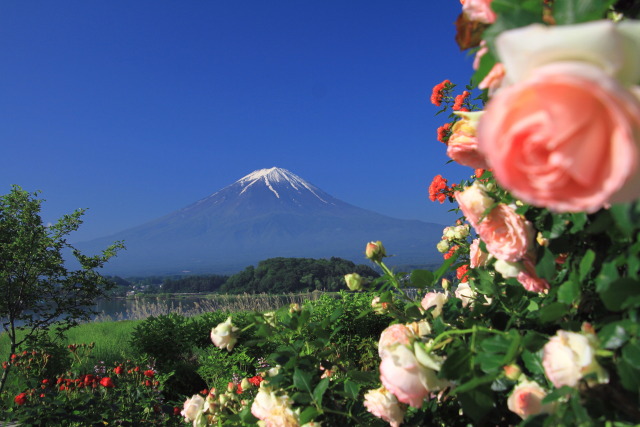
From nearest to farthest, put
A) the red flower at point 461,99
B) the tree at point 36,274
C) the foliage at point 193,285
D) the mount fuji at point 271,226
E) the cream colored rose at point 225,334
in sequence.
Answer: the cream colored rose at point 225,334
the red flower at point 461,99
the tree at point 36,274
the foliage at point 193,285
the mount fuji at point 271,226

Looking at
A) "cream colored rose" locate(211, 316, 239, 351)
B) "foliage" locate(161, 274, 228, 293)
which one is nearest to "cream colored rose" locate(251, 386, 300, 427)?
"cream colored rose" locate(211, 316, 239, 351)

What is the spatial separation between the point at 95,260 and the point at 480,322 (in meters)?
5.65

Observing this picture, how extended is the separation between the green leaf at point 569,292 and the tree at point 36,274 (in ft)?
18.5

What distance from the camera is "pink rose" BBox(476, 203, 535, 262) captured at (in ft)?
1.92

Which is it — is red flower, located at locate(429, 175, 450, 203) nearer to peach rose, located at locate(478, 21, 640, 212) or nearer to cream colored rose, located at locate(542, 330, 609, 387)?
cream colored rose, located at locate(542, 330, 609, 387)

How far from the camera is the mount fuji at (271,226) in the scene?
10606cm

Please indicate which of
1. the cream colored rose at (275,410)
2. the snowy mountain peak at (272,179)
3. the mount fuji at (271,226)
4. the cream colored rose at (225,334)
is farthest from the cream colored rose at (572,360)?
the snowy mountain peak at (272,179)

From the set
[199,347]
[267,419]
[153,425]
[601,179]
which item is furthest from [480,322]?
[199,347]

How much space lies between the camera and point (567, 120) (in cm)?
28

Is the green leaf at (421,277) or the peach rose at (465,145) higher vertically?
the peach rose at (465,145)

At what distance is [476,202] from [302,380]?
47cm

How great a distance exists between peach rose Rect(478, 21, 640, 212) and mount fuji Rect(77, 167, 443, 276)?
331 feet

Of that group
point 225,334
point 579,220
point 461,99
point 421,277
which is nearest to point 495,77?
point 579,220

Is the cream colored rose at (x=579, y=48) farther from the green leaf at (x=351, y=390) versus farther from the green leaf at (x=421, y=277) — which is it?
the green leaf at (x=351, y=390)
